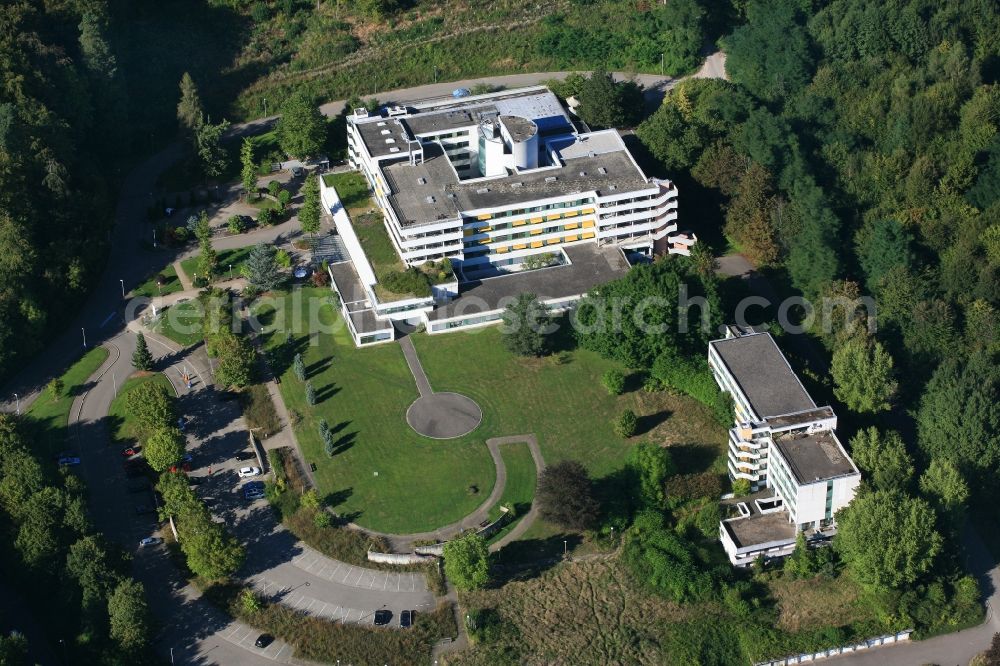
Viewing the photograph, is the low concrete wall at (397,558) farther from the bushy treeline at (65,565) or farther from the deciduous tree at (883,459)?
the deciduous tree at (883,459)

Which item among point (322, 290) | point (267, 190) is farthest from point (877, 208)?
point (267, 190)

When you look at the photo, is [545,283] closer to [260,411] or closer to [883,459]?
[260,411]

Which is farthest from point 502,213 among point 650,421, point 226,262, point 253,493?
point 253,493

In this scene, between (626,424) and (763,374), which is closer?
(626,424)

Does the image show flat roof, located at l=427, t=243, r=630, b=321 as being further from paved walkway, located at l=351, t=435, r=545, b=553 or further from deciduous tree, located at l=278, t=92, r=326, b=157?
deciduous tree, located at l=278, t=92, r=326, b=157

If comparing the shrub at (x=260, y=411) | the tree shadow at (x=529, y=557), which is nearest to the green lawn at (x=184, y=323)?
the shrub at (x=260, y=411)

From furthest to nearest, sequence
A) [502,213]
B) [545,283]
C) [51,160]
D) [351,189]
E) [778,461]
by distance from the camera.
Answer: [351,189] < [51,160] < [502,213] < [545,283] < [778,461]

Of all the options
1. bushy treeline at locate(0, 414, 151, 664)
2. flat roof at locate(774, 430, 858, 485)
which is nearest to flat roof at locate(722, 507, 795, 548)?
flat roof at locate(774, 430, 858, 485)

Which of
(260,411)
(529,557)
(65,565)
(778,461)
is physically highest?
(65,565)
